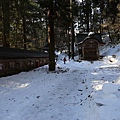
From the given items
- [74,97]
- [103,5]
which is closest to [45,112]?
[74,97]

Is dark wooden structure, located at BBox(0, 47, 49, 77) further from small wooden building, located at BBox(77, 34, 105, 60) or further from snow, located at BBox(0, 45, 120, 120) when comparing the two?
small wooden building, located at BBox(77, 34, 105, 60)

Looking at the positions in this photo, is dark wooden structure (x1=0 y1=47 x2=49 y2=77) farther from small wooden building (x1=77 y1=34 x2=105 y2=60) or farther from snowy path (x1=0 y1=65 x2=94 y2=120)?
small wooden building (x1=77 y1=34 x2=105 y2=60)

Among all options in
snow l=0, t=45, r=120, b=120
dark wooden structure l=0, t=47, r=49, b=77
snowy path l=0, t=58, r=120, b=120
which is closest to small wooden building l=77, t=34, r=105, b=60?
dark wooden structure l=0, t=47, r=49, b=77

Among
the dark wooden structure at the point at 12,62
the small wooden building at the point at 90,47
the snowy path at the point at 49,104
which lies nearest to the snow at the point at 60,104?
the snowy path at the point at 49,104

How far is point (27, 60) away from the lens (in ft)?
75.7

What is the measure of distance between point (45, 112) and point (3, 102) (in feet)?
8.27

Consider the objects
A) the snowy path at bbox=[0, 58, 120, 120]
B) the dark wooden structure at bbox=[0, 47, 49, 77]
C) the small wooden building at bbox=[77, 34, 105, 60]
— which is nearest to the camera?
the snowy path at bbox=[0, 58, 120, 120]

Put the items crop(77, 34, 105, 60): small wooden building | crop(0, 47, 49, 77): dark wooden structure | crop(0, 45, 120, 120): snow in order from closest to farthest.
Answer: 1. crop(0, 45, 120, 120): snow
2. crop(0, 47, 49, 77): dark wooden structure
3. crop(77, 34, 105, 60): small wooden building

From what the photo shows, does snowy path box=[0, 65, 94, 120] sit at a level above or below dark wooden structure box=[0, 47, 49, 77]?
below

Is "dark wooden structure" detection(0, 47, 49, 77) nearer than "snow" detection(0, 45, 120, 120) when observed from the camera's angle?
No

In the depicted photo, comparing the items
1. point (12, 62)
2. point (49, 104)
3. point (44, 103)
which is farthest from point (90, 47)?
point (49, 104)

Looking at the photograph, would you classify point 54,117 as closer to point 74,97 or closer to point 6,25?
point 74,97

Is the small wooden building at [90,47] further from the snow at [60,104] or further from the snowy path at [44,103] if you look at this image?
the snow at [60,104]

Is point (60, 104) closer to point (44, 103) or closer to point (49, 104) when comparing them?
point (49, 104)
